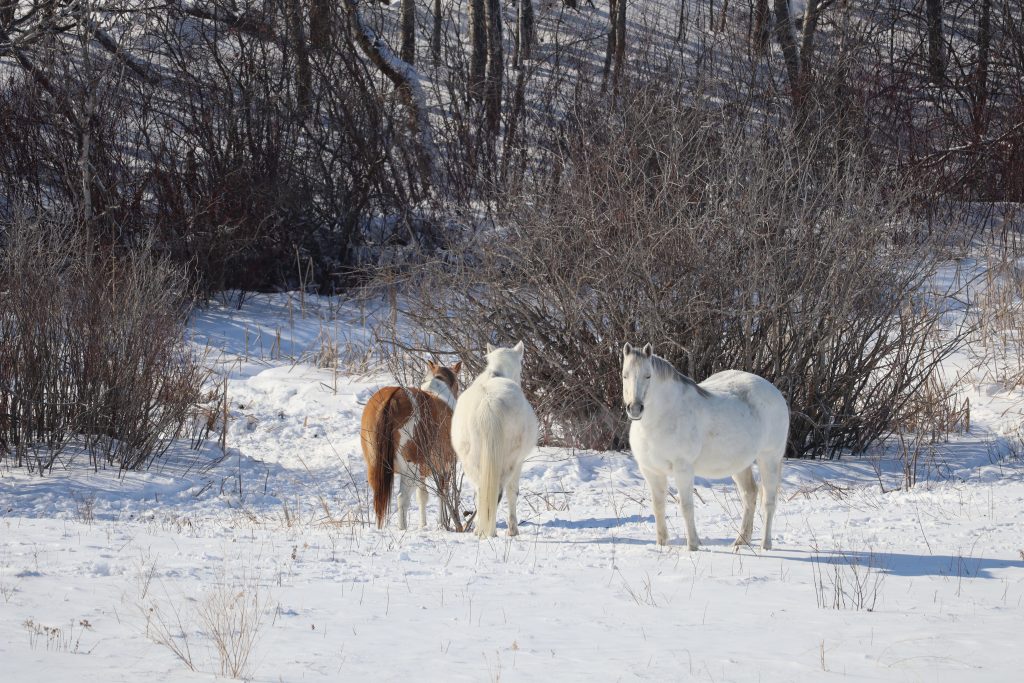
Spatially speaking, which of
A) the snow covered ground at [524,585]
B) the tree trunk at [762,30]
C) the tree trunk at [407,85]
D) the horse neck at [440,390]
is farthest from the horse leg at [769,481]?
the tree trunk at [762,30]

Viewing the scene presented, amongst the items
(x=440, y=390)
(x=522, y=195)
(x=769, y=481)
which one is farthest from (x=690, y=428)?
(x=522, y=195)

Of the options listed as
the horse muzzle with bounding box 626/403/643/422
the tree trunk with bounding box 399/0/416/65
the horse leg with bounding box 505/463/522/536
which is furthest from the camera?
the tree trunk with bounding box 399/0/416/65

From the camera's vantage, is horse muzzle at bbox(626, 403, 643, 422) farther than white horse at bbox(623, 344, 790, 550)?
No

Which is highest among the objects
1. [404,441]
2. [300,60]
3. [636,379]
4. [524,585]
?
[300,60]

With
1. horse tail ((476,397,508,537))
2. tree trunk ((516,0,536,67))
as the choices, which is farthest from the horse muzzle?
tree trunk ((516,0,536,67))

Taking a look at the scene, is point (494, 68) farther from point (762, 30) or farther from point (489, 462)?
point (489, 462)

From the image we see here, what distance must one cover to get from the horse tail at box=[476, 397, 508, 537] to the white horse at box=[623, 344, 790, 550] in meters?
0.93

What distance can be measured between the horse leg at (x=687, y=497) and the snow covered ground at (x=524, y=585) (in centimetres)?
12

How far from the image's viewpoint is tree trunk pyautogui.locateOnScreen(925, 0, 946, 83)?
2005 cm

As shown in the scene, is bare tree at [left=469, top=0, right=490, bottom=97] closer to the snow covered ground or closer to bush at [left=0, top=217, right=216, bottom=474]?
bush at [left=0, top=217, right=216, bottom=474]

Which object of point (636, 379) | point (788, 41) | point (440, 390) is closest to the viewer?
point (636, 379)

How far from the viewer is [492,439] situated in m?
6.65

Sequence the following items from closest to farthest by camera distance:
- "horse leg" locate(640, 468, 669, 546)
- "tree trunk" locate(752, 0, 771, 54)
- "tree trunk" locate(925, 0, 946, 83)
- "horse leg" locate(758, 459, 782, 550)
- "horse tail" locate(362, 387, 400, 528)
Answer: "horse leg" locate(640, 468, 669, 546) → "horse leg" locate(758, 459, 782, 550) → "horse tail" locate(362, 387, 400, 528) → "tree trunk" locate(925, 0, 946, 83) → "tree trunk" locate(752, 0, 771, 54)

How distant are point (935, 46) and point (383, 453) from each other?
56.2 feet
